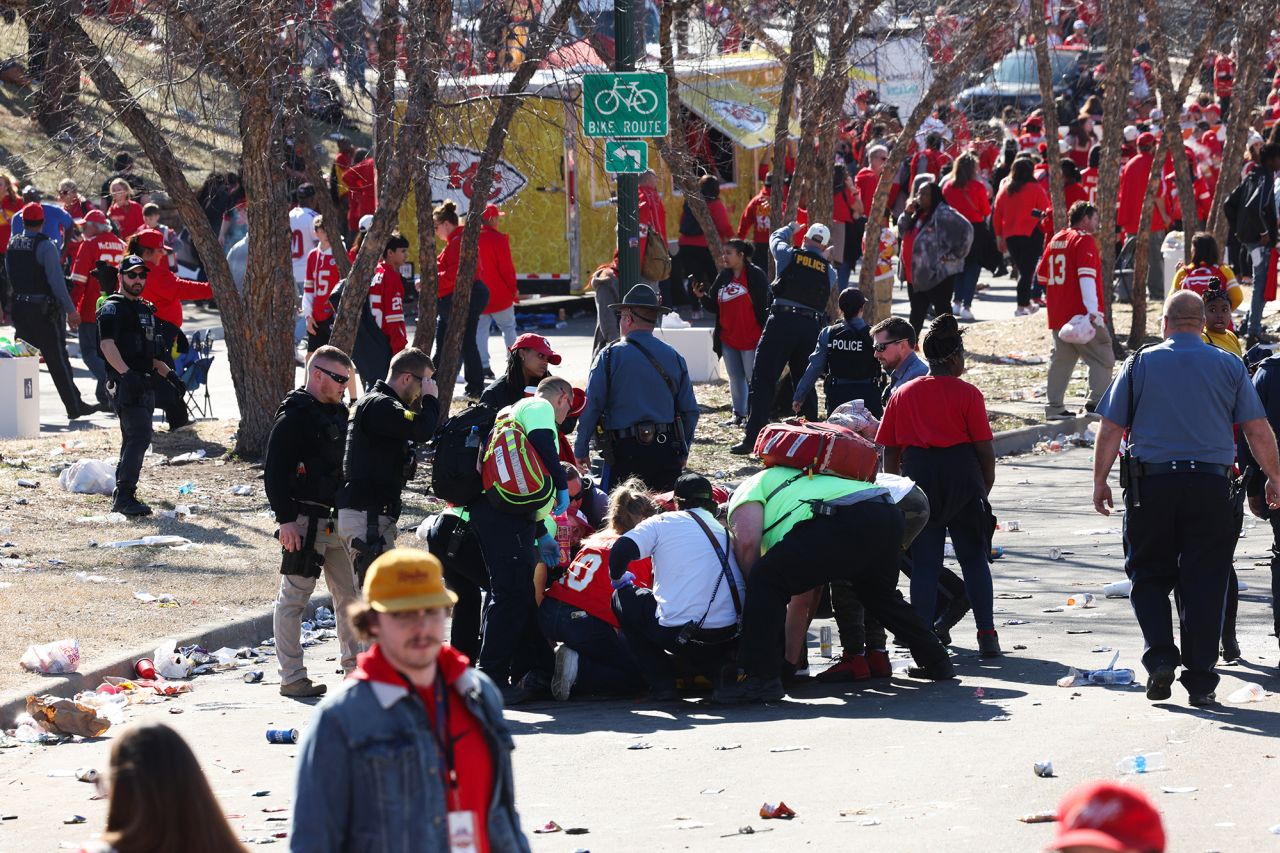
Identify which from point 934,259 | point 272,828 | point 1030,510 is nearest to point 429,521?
point 272,828

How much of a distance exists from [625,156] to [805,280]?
1984 mm

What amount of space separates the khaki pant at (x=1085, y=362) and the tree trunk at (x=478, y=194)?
17.0 ft

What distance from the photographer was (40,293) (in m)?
18.2

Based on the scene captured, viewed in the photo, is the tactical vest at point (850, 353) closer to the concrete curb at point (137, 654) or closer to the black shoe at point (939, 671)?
the concrete curb at point (137, 654)

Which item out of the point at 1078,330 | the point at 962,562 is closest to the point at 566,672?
the point at 962,562

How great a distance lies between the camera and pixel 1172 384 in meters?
8.39

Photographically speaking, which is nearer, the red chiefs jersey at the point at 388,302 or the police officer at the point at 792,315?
the police officer at the point at 792,315

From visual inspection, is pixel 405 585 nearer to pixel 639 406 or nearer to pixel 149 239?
pixel 639 406

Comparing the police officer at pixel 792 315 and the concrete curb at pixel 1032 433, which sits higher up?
the police officer at pixel 792 315

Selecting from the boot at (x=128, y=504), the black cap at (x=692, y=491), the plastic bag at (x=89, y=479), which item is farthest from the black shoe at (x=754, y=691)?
the plastic bag at (x=89, y=479)

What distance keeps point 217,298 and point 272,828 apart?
8.82m

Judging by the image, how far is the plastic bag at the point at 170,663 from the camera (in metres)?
9.89

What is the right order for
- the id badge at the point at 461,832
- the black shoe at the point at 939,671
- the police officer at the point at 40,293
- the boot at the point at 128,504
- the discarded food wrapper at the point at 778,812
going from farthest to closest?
the police officer at the point at 40,293, the boot at the point at 128,504, the black shoe at the point at 939,671, the discarded food wrapper at the point at 778,812, the id badge at the point at 461,832

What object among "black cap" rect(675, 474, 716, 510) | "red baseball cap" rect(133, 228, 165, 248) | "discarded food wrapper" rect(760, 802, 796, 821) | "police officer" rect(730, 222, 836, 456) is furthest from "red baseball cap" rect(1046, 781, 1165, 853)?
"police officer" rect(730, 222, 836, 456)
